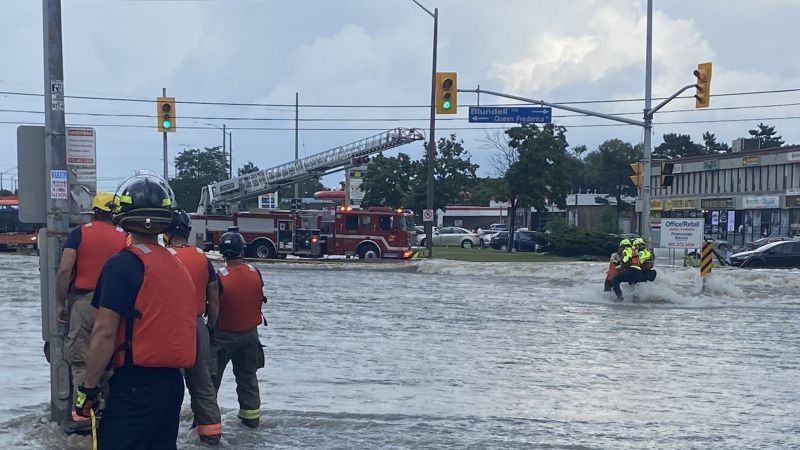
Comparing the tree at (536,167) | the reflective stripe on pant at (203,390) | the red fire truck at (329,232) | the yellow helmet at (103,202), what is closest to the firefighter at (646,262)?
the reflective stripe on pant at (203,390)

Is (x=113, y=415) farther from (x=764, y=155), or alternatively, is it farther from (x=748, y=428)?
(x=764, y=155)

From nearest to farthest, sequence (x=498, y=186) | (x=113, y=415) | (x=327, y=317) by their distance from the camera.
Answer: (x=113, y=415) → (x=327, y=317) → (x=498, y=186)

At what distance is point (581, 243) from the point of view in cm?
4300

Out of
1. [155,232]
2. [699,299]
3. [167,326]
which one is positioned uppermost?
[155,232]

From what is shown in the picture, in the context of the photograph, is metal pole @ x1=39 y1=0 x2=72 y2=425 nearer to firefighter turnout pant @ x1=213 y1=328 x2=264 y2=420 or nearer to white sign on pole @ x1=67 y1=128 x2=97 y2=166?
white sign on pole @ x1=67 y1=128 x2=97 y2=166

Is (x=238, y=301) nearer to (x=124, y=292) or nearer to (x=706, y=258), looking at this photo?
(x=124, y=292)

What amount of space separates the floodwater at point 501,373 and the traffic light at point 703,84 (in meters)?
5.87

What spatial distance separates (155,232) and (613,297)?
19429 mm

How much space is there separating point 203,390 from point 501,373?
568 cm

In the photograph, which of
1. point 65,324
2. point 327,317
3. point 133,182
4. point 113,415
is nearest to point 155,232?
point 133,182

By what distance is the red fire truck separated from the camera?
40094 mm

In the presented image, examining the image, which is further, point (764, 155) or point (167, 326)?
point (764, 155)

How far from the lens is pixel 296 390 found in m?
10.5

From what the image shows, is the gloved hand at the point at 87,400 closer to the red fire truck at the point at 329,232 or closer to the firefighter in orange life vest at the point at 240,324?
the firefighter in orange life vest at the point at 240,324
